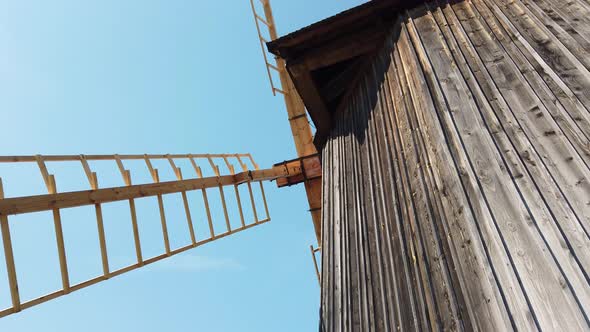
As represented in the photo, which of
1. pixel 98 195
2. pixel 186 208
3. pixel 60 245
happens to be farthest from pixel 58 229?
pixel 186 208

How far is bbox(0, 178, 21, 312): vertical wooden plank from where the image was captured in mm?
4020

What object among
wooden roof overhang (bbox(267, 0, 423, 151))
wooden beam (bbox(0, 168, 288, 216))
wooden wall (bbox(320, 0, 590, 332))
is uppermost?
wooden roof overhang (bbox(267, 0, 423, 151))

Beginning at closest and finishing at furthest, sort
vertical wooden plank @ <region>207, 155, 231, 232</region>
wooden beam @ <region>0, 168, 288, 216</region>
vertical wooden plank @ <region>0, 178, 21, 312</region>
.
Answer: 1. vertical wooden plank @ <region>0, 178, 21, 312</region>
2. wooden beam @ <region>0, 168, 288, 216</region>
3. vertical wooden plank @ <region>207, 155, 231, 232</region>

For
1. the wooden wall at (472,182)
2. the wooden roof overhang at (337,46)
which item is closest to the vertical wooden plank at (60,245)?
the wooden wall at (472,182)

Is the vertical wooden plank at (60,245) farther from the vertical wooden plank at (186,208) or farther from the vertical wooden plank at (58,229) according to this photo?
the vertical wooden plank at (186,208)

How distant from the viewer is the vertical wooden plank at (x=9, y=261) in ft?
13.2

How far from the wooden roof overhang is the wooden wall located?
31cm

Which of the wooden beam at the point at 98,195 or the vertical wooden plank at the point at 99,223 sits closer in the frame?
the wooden beam at the point at 98,195

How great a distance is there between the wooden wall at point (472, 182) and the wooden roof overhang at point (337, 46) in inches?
12.1

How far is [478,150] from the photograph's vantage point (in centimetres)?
279

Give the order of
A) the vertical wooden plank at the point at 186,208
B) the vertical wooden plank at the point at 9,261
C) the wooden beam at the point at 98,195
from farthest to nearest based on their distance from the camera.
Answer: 1. the vertical wooden plank at the point at 186,208
2. the wooden beam at the point at 98,195
3. the vertical wooden plank at the point at 9,261

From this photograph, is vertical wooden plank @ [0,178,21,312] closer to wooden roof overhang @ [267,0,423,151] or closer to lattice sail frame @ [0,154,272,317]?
lattice sail frame @ [0,154,272,317]

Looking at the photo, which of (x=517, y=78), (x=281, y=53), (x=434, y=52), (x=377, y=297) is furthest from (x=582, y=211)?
(x=281, y=53)

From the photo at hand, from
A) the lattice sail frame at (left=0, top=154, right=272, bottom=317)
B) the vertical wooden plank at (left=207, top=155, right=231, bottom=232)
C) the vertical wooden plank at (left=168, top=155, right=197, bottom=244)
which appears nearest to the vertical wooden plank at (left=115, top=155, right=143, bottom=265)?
the lattice sail frame at (left=0, top=154, right=272, bottom=317)
